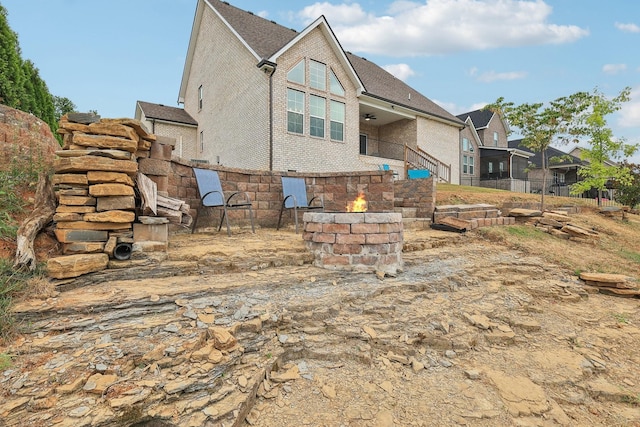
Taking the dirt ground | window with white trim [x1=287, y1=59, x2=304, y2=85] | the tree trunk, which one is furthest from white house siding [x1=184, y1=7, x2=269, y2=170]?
the dirt ground

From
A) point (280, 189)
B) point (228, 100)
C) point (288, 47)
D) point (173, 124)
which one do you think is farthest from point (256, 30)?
point (280, 189)

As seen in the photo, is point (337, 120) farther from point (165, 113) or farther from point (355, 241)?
point (355, 241)

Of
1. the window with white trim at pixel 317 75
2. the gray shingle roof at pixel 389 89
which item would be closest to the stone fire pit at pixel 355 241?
the window with white trim at pixel 317 75

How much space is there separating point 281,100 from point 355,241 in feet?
26.9

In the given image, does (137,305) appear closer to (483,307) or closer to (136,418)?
(136,418)

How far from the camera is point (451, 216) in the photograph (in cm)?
679

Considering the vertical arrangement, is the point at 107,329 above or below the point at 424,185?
below

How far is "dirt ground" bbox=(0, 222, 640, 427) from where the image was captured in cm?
164

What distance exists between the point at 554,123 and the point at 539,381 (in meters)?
9.85

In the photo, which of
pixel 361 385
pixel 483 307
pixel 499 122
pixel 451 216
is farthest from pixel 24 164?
pixel 499 122

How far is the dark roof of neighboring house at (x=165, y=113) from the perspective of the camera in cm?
1345

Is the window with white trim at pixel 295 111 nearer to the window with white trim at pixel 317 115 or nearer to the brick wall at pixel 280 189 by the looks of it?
the window with white trim at pixel 317 115

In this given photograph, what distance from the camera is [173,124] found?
14078 mm

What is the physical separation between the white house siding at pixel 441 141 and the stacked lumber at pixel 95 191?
563 inches
